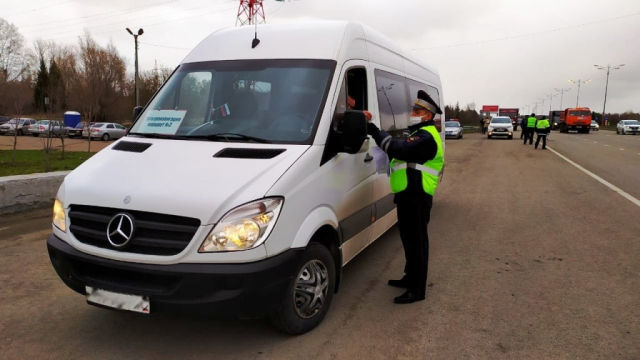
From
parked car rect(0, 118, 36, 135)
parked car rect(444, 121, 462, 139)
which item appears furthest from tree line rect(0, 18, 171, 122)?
parked car rect(444, 121, 462, 139)

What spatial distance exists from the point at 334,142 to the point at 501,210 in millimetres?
5370

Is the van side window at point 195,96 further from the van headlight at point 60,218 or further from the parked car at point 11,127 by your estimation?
the parked car at point 11,127

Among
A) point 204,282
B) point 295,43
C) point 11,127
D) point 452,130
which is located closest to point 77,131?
point 11,127

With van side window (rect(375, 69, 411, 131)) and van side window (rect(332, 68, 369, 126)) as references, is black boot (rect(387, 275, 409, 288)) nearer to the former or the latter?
van side window (rect(375, 69, 411, 131))

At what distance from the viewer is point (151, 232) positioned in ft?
9.64

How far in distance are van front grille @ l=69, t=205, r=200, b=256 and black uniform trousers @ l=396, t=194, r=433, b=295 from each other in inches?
79.6

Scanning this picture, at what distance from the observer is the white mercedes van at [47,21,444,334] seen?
2879mm

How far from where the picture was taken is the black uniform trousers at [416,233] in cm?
415

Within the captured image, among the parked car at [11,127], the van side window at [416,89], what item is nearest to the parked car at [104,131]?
the parked car at [11,127]

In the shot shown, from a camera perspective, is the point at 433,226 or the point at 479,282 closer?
the point at 479,282

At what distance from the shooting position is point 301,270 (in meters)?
3.26

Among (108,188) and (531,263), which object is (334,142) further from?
(531,263)

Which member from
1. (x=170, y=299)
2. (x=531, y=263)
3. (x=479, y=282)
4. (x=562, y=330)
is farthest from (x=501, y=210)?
(x=170, y=299)

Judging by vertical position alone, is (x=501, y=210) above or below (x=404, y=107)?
below
